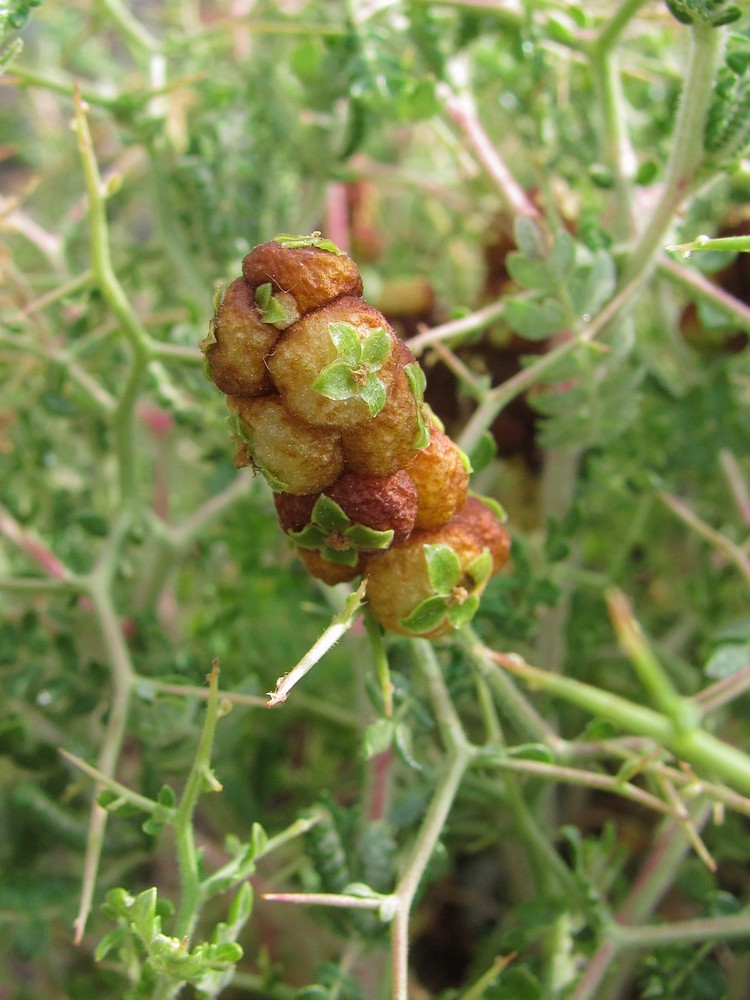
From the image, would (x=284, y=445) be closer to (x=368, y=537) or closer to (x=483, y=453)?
(x=368, y=537)

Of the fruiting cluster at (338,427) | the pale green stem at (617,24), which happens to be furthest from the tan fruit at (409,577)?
the pale green stem at (617,24)

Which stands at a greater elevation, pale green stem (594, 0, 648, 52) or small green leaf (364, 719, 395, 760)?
pale green stem (594, 0, 648, 52)

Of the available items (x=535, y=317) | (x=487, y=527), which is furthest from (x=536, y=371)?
(x=487, y=527)

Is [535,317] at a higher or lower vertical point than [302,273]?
lower

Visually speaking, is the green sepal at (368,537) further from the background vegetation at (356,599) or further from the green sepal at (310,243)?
the green sepal at (310,243)

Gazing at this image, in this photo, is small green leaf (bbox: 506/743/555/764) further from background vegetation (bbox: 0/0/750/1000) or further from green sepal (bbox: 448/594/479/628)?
green sepal (bbox: 448/594/479/628)

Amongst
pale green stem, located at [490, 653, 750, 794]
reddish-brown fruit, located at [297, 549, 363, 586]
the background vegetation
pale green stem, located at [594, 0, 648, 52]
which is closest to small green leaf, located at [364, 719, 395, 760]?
the background vegetation
